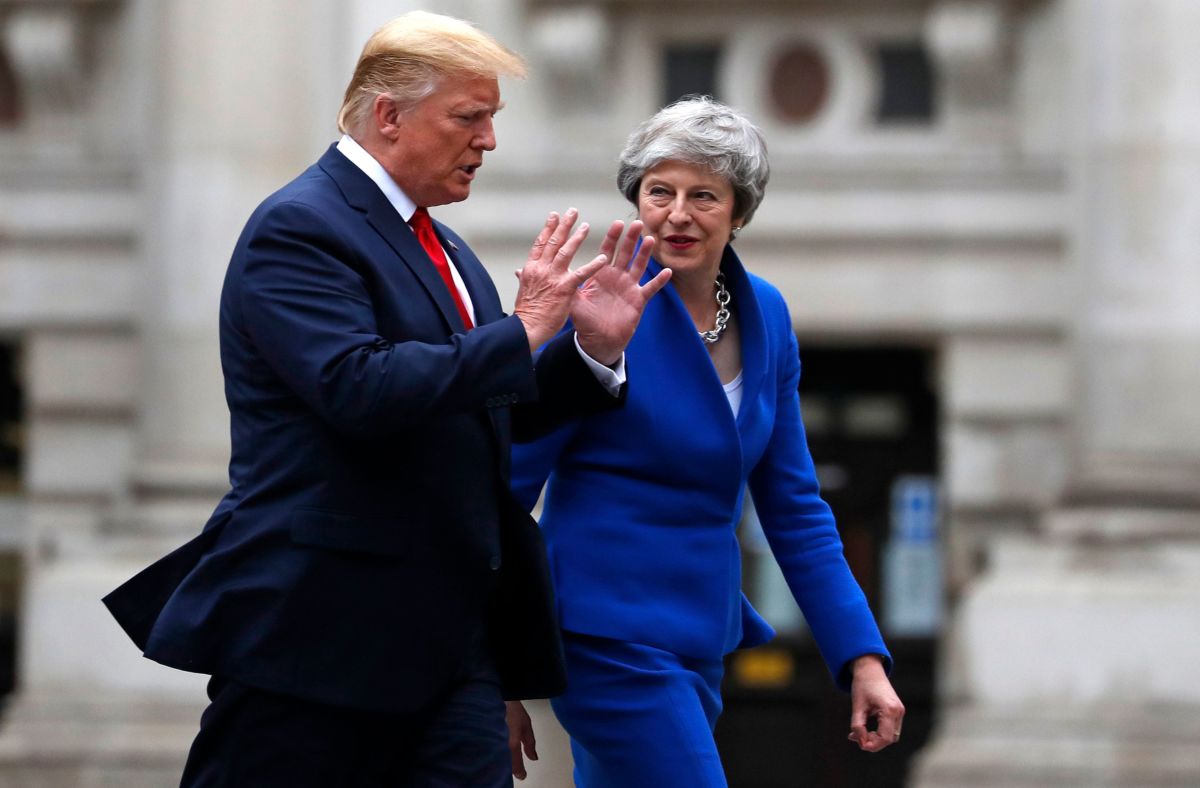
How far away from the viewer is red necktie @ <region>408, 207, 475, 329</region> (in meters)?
3.85

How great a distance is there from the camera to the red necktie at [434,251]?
3.85m

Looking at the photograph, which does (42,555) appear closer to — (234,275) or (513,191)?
(513,191)

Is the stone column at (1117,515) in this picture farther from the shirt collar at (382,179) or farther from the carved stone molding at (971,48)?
the shirt collar at (382,179)

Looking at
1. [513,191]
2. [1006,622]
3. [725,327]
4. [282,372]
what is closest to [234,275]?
[282,372]

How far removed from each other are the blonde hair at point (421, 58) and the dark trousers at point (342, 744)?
3.32ft

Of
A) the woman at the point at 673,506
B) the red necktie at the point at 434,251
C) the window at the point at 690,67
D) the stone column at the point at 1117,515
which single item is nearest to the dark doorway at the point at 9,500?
the window at the point at 690,67

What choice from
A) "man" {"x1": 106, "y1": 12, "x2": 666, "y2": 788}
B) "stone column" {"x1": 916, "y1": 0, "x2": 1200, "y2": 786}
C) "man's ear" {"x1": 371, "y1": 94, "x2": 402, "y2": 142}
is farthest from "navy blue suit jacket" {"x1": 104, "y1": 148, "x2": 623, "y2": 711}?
"stone column" {"x1": 916, "y1": 0, "x2": 1200, "y2": 786}

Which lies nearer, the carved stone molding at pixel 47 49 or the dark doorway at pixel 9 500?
the carved stone molding at pixel 47 49

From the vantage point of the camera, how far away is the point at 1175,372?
29.5 ft

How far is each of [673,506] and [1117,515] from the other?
520cm

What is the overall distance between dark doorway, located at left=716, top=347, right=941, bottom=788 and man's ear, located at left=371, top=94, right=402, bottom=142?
6.86 m

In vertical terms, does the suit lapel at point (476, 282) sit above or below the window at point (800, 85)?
above

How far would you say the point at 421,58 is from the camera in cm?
372

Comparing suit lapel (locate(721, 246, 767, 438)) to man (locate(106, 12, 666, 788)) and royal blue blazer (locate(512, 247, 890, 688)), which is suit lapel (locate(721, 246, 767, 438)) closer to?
royal blue blazer (locate(512, 247, 890, 688))
